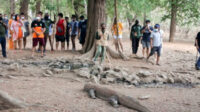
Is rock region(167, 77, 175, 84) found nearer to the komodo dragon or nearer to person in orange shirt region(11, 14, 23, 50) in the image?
the komodo dragon

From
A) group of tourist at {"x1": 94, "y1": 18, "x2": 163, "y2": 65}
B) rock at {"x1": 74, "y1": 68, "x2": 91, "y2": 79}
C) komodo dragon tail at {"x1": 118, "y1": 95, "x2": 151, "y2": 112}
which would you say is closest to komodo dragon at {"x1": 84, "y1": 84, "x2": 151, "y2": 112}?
komodo dragon tail at {"x1": 118, "y1": 95, "x2": 151, "y2": 112}

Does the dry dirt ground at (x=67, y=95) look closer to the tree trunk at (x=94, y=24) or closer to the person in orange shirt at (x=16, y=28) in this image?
the tree trunk at (x=94, y=24)

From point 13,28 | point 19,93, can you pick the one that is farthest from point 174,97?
point 13,28

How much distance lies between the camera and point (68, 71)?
29.4ft

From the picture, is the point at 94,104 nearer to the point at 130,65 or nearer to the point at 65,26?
the point at 130,65

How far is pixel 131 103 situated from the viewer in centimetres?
527

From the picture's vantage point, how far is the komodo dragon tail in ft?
16.5

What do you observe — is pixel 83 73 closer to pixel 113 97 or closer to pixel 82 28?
pixel 113 97

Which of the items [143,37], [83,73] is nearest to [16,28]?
[83,73]

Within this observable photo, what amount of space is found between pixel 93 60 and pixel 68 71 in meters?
1.79

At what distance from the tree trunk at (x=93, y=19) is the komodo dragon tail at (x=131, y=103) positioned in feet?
20.6

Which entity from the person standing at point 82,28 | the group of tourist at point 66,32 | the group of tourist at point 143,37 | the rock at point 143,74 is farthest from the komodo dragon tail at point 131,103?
the person standing at point 82,28

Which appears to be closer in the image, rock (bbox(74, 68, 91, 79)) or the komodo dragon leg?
the komodo dragon leg

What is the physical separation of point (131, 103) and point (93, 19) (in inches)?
272
